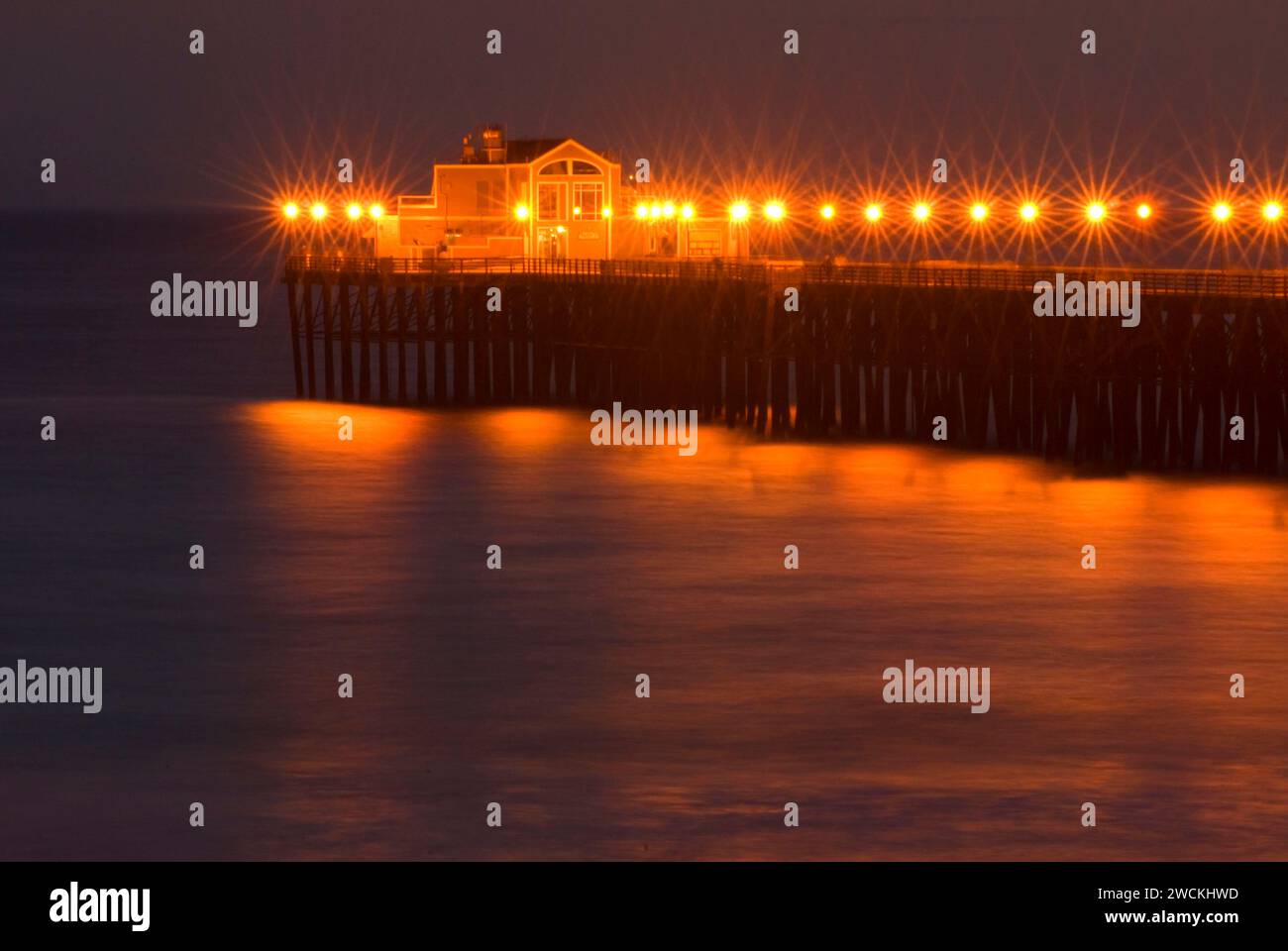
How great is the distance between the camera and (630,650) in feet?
106

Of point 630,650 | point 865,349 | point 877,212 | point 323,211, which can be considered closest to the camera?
point 630,650

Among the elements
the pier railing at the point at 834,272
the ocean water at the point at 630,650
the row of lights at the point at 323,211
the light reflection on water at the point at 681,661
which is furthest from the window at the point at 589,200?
the light reflection on water at the point at 681,661

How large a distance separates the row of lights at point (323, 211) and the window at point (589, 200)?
6370 mm

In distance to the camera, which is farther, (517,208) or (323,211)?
(323,211)

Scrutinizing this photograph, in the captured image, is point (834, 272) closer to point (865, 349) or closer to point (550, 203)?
point (865, 349)

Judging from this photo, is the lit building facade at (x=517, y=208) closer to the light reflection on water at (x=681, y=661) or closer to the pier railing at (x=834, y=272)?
the pier railing at (x=834, y=272)

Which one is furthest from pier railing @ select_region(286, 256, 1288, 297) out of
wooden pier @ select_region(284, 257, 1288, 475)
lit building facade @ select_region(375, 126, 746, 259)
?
lit building facade @ select_region(375, 126, 746, 259)

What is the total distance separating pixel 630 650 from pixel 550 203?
4449 centimetres

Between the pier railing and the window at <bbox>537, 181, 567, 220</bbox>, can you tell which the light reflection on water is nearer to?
the pier railing

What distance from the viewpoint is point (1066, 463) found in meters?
50.4

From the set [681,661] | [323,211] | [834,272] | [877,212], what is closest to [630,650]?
[681,661]

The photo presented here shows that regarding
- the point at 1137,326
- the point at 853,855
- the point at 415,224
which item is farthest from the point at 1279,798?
the point at 415,224

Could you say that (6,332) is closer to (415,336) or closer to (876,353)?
(415,336)

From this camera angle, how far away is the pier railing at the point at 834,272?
48.0 m
